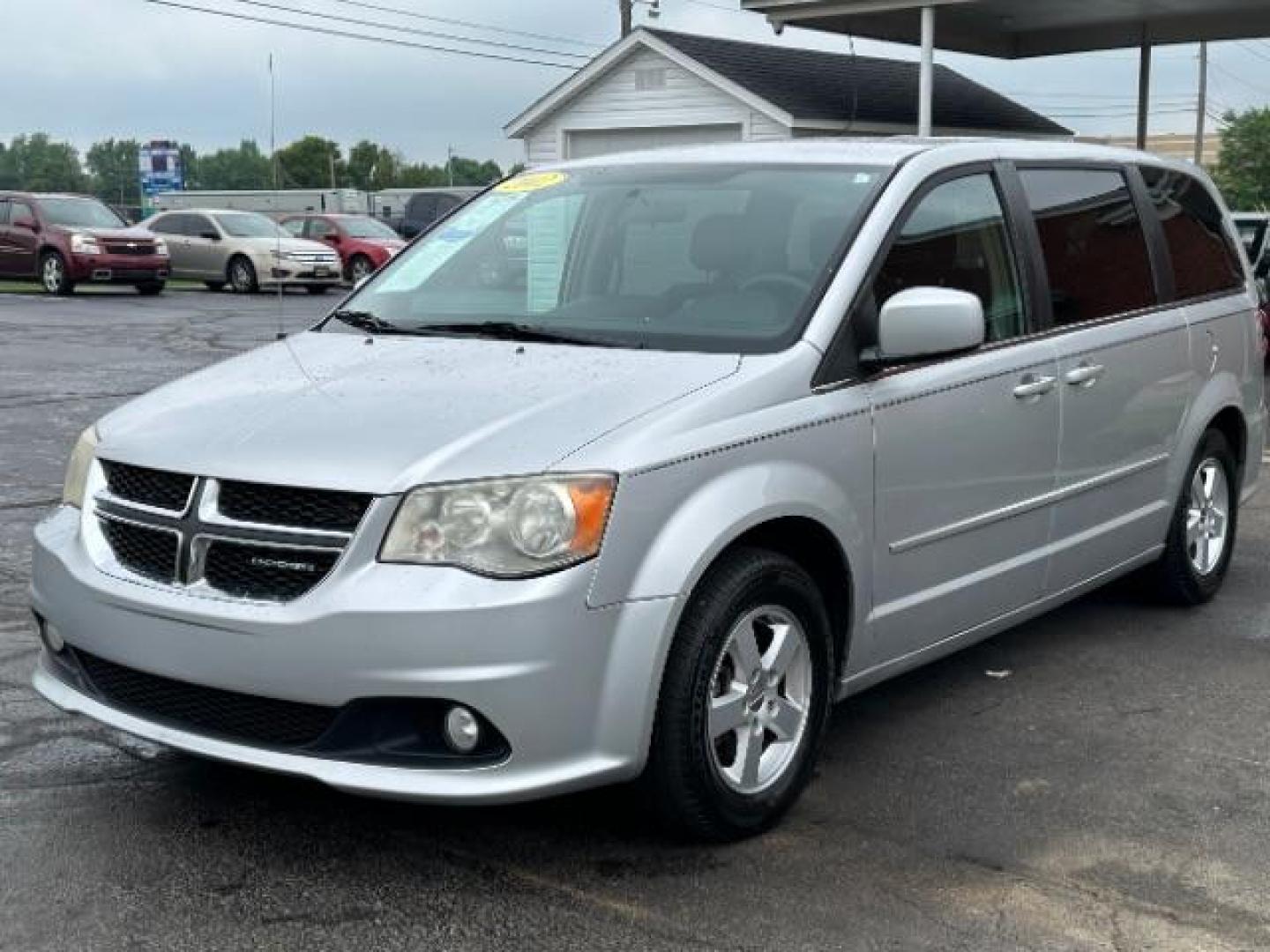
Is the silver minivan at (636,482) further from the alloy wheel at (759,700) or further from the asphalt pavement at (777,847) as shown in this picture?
the asphalt pavement at (777,847)

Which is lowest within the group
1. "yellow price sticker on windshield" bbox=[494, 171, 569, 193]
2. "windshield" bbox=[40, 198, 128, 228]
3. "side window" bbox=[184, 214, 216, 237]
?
"side window" bbox=[184, 214, 216, 237]

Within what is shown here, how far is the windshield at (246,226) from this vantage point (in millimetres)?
29172

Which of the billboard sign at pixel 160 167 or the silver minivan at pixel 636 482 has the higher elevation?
the billboard sign at pixel 160 167

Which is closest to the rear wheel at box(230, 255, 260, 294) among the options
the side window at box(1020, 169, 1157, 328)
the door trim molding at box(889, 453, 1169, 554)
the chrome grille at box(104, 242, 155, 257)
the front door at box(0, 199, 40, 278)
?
the chrome grille at box(104, 242, 155, 257)

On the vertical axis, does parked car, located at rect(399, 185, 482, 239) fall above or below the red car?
above

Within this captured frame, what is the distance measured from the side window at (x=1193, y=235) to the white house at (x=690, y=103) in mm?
14023

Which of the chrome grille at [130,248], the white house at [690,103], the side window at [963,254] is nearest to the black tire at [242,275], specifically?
the chrome grille at [130,248]

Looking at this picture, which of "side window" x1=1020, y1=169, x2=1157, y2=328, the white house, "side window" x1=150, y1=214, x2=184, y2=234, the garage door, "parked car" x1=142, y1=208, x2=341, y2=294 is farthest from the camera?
"side window" x1=150, y1=214, x2=184, y2=234

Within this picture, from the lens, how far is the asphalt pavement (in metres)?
3.48

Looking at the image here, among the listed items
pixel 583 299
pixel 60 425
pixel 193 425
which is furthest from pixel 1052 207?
pixel 60 425

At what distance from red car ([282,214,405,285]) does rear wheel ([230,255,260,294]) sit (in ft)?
6.34

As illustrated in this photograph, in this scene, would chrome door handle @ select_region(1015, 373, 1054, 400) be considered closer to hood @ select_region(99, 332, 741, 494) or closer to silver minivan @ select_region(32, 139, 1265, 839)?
silver minivan @ select_region(32, 139, 1265, 839)

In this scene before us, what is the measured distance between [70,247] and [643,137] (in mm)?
10226

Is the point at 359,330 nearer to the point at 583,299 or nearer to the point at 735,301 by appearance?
the point at 583,299
